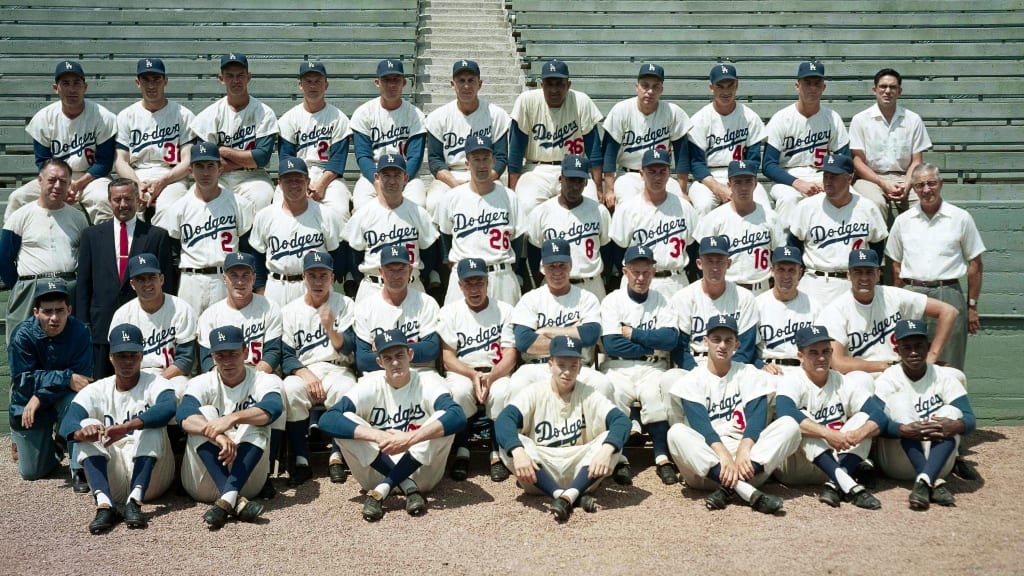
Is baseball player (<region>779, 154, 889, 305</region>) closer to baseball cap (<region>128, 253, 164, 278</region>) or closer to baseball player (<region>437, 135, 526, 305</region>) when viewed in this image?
baseball player (<region>437, 135, 526, 305</region>)

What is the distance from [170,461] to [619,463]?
2.81 meters

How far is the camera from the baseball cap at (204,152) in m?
6.97

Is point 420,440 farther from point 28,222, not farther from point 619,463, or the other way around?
point 28,222

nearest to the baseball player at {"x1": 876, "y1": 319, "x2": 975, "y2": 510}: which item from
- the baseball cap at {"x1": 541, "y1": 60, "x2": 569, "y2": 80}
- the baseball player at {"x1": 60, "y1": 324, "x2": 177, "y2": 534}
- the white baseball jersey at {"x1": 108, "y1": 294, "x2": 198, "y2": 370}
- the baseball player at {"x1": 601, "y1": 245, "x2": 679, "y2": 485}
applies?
the baseball player at {"x1": 601, "y1": 245, "x2": 679, "y2": 485}

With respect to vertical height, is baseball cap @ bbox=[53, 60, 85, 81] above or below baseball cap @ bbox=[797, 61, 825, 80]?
above

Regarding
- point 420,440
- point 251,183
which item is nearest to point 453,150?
point 251,183

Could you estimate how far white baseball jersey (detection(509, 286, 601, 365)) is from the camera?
6480 millimetres

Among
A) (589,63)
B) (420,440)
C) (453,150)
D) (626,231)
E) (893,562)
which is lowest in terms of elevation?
(893,562)

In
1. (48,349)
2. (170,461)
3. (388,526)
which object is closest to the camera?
(388,526)

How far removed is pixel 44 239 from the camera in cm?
698

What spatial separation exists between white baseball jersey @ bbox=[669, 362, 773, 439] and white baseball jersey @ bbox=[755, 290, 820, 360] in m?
0.52

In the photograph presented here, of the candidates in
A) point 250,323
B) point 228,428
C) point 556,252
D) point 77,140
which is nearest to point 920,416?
point 556,252

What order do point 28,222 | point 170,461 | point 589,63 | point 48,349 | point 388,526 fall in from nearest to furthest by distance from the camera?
point 388,526, point 170,461, point 48,349, point 28,222, point 589,63

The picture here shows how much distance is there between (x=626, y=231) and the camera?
7.06 m
